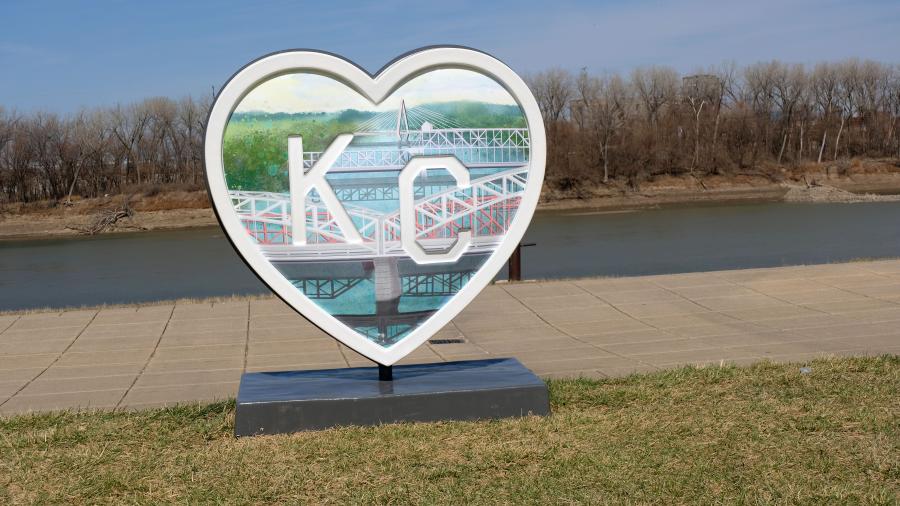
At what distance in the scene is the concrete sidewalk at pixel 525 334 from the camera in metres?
7.54

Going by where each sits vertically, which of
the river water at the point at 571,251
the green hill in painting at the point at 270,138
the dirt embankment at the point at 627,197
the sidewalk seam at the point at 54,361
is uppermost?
the green hill in painting at the point at 270,138

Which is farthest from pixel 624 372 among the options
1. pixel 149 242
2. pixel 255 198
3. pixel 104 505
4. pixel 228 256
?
pixel 149 242

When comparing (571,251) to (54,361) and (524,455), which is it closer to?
(54,361)

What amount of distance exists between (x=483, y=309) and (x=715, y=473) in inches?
225

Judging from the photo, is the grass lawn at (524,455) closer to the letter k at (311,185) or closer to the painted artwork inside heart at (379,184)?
the painted artwork inside heart at (379,184)

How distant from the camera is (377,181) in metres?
5.64

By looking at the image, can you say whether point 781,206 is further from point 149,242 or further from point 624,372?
point 624,372

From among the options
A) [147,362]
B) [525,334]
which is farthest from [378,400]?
[525,334]

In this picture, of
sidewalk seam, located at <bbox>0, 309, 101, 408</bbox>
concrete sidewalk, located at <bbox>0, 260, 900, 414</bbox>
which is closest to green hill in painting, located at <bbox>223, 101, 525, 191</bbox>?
concrete sidewalk, located at <bbox>0, 260, 900, 414</bbox>

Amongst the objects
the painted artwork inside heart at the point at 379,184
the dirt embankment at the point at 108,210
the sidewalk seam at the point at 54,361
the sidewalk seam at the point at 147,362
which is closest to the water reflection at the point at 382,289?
the painted artwork inside heart at the point at 379,184

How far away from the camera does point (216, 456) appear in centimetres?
509

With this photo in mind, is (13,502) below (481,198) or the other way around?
below

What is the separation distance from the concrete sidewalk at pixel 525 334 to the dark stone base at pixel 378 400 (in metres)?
1.36

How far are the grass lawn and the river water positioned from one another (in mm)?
13546
